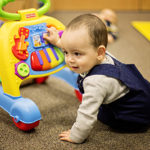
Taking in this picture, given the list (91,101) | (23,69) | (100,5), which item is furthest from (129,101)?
(100,5)

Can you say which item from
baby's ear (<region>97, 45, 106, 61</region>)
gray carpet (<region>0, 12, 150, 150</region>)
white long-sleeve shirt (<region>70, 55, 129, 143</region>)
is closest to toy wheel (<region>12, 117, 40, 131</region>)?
gray carpet (<region>0, 12, 150, 150</region>)

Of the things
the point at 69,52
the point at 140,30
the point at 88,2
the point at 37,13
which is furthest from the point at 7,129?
the point at 88,2

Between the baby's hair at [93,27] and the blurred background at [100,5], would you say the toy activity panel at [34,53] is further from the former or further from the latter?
the blurred background at [100,5]

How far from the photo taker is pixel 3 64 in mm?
793

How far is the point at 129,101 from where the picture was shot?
29.1 inches

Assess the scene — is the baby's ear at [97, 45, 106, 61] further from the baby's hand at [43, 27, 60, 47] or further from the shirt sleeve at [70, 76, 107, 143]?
the baby's hand at [43, 27, 60, 47]

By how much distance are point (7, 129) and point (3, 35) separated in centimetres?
31

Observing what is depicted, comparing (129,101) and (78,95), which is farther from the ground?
(129,101)

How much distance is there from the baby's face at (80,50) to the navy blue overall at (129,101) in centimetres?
3

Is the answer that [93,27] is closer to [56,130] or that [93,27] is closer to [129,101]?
[129,101]

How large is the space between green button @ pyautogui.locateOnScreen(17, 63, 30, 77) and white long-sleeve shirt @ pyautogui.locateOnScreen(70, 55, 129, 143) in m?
0.23

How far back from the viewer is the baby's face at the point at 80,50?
677mm

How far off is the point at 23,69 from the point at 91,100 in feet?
0.93

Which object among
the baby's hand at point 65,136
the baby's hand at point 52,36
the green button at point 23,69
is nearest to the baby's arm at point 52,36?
the baby's hand at point 52,36
